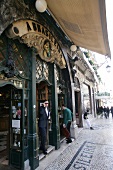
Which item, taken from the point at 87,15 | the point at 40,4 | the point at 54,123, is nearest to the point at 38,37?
the point at 40,4

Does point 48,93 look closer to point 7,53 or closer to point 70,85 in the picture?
point 70,85

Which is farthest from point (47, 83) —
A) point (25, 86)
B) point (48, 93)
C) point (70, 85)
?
point (70, 85)

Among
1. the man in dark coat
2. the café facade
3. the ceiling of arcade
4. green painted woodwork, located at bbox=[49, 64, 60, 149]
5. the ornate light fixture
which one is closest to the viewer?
the café facade

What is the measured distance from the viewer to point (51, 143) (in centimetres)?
576

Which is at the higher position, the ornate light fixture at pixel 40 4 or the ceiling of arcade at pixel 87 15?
the ornate light fixture at pixel 40 4

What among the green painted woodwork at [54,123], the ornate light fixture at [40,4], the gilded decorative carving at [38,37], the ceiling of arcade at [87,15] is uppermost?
the ornate light fixture at [40,4]

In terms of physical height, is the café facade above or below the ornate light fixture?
below

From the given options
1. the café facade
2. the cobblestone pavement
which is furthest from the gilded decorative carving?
the cobblestone pavement

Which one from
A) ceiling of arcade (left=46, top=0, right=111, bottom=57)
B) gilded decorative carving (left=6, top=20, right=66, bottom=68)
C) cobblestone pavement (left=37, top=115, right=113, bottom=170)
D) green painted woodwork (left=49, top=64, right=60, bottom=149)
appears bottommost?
cobblestone pavement (left=37, top=115, right=113, bottom=170)

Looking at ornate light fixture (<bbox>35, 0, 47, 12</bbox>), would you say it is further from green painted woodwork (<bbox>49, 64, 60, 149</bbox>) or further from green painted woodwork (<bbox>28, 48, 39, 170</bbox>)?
green painted woodwork (<bbox>49, 64, 60, 149</bbox>)

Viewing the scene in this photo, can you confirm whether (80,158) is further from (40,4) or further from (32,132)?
(40,4)

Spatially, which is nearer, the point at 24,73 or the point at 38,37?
the point at 24,73

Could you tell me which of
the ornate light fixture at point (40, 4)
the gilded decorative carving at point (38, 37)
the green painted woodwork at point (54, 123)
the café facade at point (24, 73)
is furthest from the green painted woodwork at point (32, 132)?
the green painted woodwork at point (54, 123)

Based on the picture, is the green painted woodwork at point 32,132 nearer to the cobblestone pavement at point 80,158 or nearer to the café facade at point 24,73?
the café facade at point 24,73
